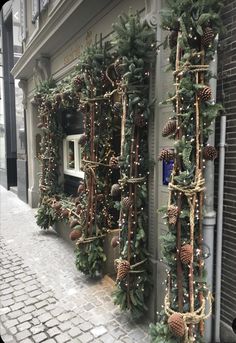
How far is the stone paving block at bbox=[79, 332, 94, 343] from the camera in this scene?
3.14m

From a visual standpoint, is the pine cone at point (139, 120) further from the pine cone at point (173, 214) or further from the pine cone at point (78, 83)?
the pine cone at point (78, 83)

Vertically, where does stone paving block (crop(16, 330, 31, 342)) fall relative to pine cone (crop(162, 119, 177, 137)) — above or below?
below

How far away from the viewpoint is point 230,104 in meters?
2.81

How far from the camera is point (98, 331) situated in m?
3.29

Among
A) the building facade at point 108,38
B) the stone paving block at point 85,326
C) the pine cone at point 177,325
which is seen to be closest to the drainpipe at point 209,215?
the building facade at point 108,38

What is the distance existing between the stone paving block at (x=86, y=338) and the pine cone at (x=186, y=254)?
1.42m

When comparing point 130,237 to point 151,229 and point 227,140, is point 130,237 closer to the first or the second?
point 151,229

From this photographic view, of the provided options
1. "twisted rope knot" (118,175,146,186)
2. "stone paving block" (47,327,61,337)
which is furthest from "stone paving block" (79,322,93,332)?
"twisted rope knot" (118,175,146,186)

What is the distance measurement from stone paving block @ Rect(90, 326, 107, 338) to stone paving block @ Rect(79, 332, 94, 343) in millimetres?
51

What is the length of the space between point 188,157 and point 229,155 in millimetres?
542

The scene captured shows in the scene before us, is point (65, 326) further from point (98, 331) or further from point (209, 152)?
point (209, 152)

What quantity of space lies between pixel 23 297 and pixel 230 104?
346 centimetres

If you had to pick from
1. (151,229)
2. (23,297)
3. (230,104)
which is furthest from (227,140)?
(23,297)

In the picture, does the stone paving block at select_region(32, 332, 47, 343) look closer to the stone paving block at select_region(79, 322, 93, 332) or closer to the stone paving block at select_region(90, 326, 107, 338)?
the stone paving block at select_region(79, 322, 93, 332)
